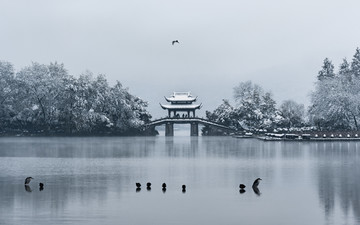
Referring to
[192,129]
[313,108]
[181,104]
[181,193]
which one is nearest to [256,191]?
[181,193]

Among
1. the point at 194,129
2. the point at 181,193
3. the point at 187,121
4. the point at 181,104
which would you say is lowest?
the point at 181,193

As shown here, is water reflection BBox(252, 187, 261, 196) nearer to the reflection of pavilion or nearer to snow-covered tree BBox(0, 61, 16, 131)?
snow-covered tree BBox(0, 61, 16, 131)

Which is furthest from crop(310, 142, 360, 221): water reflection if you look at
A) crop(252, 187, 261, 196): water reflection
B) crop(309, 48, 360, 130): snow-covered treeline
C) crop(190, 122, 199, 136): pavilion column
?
crop(190, 122, 199, 136): pavilion column

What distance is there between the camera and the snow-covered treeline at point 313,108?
80.9 metres

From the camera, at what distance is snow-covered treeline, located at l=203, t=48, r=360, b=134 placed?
8088 centimetres

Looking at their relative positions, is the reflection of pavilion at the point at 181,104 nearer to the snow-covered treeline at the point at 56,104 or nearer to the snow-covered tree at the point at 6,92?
the snow-covered treeline at the point at 56,104

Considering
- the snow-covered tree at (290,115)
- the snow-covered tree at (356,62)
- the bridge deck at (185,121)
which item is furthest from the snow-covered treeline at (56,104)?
the snow-covered tree at (356,62)

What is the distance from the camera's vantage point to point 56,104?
8994cm

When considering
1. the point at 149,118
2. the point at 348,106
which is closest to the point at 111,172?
the point at 348,106

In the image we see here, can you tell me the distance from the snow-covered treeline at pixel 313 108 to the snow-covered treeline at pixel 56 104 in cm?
1824

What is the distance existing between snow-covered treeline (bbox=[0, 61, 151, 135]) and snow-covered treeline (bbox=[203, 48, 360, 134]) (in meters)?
18.2

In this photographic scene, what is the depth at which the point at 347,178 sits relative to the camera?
29578mm

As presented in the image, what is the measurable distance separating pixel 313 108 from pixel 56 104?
1311 inches

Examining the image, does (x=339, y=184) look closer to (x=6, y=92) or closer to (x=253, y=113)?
(x=6, y=92)
